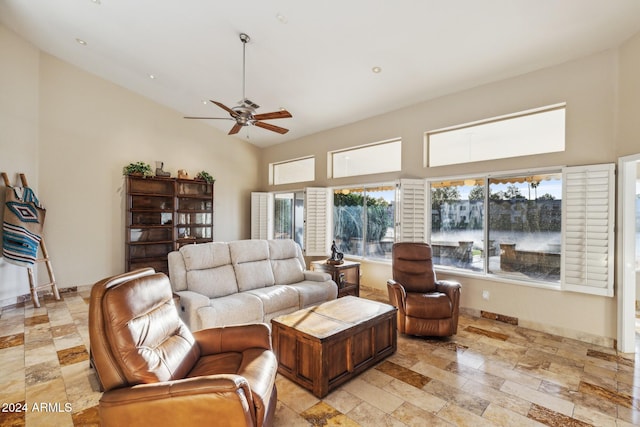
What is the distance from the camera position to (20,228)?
14.3 ft

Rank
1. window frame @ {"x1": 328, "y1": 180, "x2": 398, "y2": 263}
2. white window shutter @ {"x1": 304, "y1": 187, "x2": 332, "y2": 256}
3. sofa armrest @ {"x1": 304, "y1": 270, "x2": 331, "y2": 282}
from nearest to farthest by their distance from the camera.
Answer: sofa armrest @ {"x1": 304, "y1": 270, "x2": 331, "y2": 282} → window frame @ {"x1": 328, "y1": 180, "x2": 398, "y2": 263} → white window shutter @ {"x1": 304, "y1": 187, "x2": 332, "y2": 256}

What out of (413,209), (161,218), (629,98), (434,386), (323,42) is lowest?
(434,386)

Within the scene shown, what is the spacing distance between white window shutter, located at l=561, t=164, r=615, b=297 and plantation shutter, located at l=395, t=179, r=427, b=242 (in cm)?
178

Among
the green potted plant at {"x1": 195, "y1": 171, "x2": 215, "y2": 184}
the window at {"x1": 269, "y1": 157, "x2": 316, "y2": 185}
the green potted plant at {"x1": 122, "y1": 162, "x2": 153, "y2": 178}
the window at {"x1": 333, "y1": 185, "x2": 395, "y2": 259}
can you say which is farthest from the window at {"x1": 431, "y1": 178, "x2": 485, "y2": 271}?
the green potted plant at {"x1": 122, "y1": 162, "x2": 153, "y2": 178}

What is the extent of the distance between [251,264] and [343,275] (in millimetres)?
1508

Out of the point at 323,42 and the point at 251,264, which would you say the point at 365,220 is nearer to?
the point at 251,264

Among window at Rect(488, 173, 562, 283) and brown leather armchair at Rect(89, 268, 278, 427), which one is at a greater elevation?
window at Rect(488, 173, 562, 283)

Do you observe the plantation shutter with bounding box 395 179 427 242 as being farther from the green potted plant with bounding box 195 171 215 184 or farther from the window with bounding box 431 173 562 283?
the green potted plant with bounding box 195 171 215 184

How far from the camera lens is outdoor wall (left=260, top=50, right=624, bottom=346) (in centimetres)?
335

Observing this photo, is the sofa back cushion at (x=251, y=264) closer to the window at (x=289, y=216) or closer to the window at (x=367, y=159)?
the window at (x=367, y=159)

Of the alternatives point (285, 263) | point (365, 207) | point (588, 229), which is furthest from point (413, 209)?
point (285, 263)

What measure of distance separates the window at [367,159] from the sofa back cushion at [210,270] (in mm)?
3159

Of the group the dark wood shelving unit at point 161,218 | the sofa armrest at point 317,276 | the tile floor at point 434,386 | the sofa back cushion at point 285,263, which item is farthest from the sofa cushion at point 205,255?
the dark wood shelving unit at point 161,218

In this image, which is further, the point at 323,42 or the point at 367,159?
the point at 367,159
